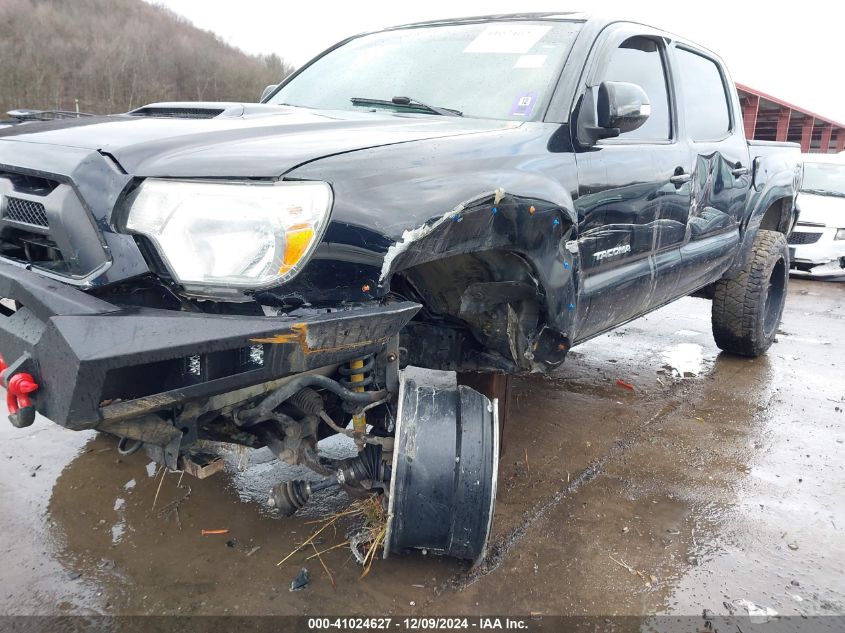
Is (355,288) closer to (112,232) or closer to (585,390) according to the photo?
(112,232)

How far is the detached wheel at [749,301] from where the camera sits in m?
4.35

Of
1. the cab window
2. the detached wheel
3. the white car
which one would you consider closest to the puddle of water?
the detached wheel

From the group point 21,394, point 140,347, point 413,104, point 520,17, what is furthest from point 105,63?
point 140,347

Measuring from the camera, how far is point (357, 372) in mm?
1898

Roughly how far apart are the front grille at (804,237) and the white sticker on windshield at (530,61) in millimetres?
7059

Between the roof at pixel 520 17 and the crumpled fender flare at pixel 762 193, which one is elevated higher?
the roof at pixel 520 17

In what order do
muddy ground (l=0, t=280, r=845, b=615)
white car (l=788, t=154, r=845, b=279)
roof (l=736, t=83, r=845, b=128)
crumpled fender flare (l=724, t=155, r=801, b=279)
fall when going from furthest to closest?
roof (l=736, t=83, r=845, b=128)
white car (l=788, t=154, r=845, b=279)
crumpled fender flare (l=724, t=155, r=801, b=279)
muddy ground (l=0, t=280, r=845, b=615)

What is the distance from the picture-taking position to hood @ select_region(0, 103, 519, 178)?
160cm

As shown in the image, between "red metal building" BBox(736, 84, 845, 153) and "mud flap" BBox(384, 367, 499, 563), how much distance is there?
61.6 ft

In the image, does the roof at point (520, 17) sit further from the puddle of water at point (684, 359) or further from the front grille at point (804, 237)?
the front grille at point (804, 237)

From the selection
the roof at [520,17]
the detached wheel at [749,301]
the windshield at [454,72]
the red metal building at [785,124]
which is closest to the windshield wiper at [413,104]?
the windshield at [454,72]

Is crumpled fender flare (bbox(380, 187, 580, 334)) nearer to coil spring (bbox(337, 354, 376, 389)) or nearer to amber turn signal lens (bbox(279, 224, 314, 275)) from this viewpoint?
amber turn signal lens (bbox(279, 224, 314, 275))

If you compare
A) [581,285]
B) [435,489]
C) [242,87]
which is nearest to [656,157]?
[581,285]

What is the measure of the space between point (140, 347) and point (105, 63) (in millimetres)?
54177
